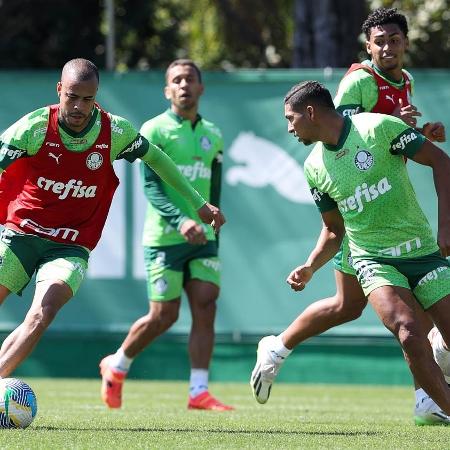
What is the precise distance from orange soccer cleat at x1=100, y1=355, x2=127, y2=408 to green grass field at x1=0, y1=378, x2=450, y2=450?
0.12 meters

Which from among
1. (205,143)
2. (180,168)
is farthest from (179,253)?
(205,143)

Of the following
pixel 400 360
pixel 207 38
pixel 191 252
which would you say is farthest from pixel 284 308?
pixel 207 38

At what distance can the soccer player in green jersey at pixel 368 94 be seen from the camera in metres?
8.83

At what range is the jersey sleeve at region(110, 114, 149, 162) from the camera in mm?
8219

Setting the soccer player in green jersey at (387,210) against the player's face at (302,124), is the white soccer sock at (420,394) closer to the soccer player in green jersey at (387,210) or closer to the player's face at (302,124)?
the soccer player in green jersey at (387,210)

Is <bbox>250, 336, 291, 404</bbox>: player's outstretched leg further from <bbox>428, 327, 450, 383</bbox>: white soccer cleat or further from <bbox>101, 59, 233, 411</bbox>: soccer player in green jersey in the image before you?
<bbox>101, 59, 233, 411</bbox>: soccer player in green jersey

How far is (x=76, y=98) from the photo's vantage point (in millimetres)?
7918

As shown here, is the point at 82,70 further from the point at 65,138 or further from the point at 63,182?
the point at 63,182

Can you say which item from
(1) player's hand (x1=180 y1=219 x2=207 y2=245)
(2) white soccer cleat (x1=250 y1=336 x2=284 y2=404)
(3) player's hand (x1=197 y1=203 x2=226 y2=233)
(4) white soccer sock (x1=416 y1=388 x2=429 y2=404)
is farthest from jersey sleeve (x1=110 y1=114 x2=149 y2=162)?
(4) white soccer sock (x1=416 y1=388 x2=429 y2=404)

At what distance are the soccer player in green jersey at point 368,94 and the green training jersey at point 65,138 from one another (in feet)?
4.90

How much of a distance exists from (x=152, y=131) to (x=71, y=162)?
8.78 feet

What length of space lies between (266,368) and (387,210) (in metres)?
1.84

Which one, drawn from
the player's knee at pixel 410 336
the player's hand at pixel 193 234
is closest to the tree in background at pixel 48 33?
the player's hand at pixel 193 234

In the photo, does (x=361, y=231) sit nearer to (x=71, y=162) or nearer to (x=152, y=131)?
(x=71, y=162)
